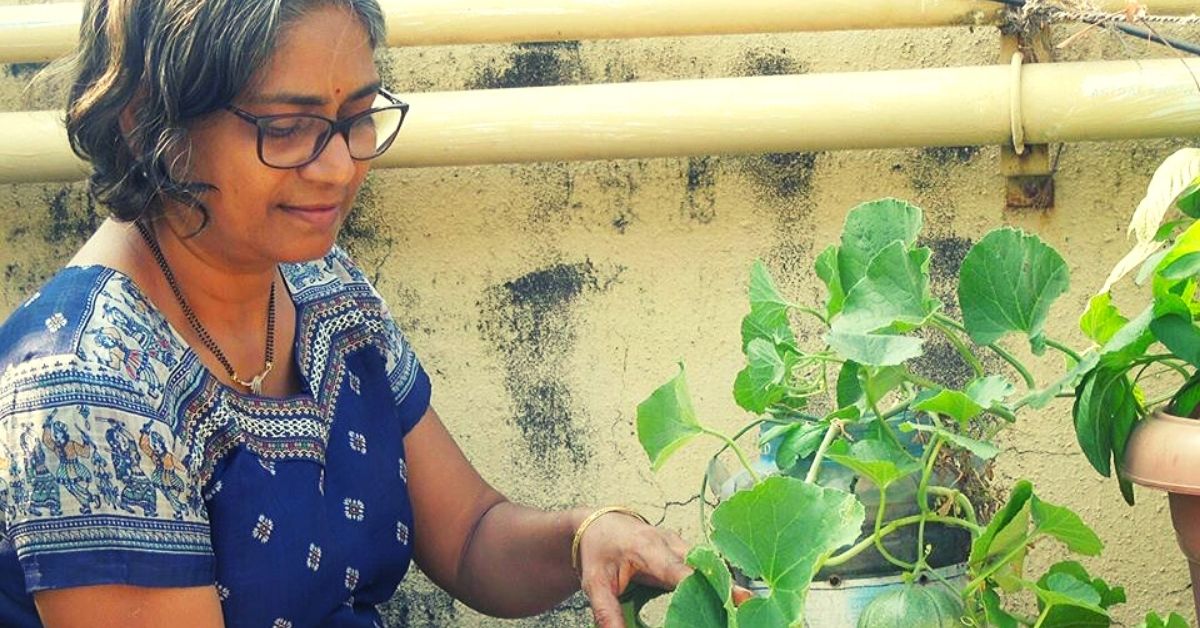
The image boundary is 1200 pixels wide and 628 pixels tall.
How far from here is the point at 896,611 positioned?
4.94 feet

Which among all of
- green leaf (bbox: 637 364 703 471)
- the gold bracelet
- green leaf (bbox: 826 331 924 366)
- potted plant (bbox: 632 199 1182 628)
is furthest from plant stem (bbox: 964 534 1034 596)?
the gold bracelet

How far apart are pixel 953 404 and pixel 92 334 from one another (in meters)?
0.91

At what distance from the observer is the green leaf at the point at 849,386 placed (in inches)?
65.6

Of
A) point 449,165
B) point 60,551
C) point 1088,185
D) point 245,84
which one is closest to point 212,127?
point 245,84

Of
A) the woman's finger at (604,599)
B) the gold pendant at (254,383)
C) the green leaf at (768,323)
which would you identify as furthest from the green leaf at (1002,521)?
the gold pendant at (254,383)

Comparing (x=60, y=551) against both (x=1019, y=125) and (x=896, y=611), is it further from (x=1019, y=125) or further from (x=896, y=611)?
(x=1019, y=125)

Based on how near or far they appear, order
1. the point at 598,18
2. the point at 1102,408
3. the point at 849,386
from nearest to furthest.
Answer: the point at 1102,408 → the point at 849,386 → the point at 598,18

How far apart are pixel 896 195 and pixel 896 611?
0.99m

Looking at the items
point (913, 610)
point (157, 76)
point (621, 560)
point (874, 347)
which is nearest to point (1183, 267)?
point (874, 347)

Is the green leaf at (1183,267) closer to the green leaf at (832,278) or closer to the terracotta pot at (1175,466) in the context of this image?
the terracotta pot at (1175,466)

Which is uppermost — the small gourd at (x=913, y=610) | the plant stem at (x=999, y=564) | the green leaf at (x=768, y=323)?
the green leaf at (x=768, y=323)

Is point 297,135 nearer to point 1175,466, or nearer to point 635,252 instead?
point 635,252

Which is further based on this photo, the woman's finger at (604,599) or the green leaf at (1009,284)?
the woman's finger at (604,599)

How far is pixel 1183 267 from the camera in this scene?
147cm
